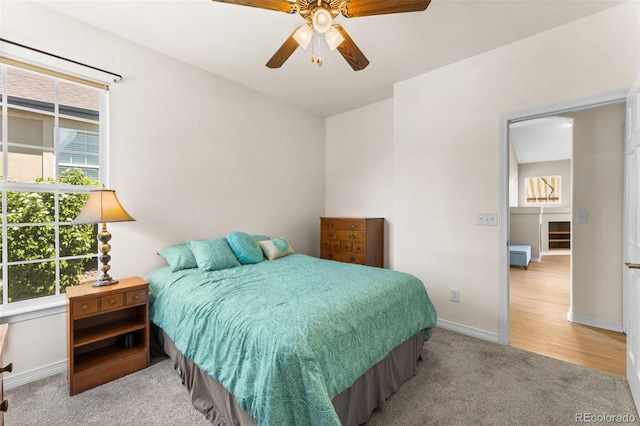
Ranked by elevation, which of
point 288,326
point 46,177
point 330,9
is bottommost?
point 288,326

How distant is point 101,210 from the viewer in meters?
2.10

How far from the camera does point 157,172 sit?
2.74m

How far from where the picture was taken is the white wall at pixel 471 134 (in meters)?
2.18

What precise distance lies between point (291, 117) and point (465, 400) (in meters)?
3.76

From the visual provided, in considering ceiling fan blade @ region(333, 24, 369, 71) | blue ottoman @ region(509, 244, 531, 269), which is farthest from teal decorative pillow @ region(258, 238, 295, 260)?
blue ottoman @ region(509, 244, 531, 269)

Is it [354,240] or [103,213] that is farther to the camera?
[354,240]

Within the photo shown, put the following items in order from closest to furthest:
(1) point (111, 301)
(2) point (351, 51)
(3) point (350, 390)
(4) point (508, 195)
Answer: (3) point (350, 390) < (2) point (351, 51) < (1) point (111, 301) < (4) point (508, 195)

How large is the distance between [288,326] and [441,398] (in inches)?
49.6

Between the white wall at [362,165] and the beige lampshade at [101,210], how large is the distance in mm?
2945

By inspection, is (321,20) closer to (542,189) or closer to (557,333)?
(557,333)

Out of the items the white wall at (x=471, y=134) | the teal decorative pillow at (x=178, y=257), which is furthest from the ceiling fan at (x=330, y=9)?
the teal decorative pillow at (x=178, y=257)

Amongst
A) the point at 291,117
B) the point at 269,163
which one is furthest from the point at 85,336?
the point at 291,117

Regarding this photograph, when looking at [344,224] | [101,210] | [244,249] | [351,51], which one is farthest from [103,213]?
[344,224]

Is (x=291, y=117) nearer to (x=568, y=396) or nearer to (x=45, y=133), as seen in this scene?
(x=45, y=133)
